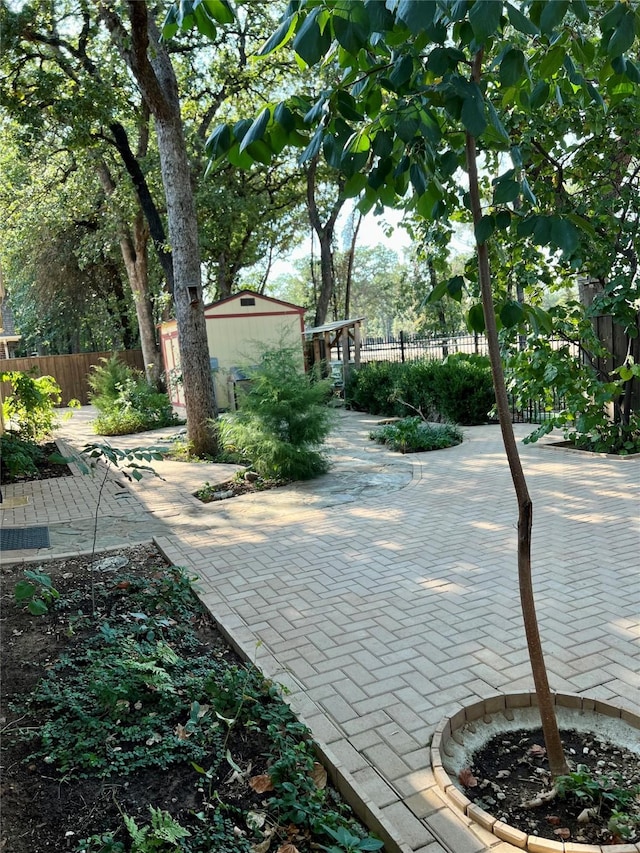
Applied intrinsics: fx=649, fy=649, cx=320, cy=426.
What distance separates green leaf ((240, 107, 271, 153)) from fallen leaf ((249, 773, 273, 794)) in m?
2.31

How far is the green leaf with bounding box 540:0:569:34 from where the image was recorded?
158cm

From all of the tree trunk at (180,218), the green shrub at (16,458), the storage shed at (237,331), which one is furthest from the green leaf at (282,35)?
the storage shed at (237,331)

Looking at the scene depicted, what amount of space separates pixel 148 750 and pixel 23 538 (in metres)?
4.51

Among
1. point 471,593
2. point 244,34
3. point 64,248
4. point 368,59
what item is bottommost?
point 471,593

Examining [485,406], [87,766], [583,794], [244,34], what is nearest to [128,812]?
[87,766]

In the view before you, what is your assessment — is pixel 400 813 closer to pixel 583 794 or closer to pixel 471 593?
pixel 583 794

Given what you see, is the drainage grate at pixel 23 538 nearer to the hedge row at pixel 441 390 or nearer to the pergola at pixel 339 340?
the hedge row at pixel 441 390

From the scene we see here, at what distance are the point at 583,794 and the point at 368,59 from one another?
106 inches

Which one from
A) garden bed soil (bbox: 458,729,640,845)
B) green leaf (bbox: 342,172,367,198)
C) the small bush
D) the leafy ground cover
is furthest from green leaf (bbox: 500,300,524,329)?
the small bush

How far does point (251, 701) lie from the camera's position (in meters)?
3.14

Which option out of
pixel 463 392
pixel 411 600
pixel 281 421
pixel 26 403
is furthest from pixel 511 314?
pixel 463 392

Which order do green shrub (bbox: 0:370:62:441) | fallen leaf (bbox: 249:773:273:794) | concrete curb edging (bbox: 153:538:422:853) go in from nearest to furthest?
concrete curb edging (bbox: 153:538:422:853)
fallen leaf (bbox: 249:773:273:794)
green shrub (bbox: 0:370:62:441)

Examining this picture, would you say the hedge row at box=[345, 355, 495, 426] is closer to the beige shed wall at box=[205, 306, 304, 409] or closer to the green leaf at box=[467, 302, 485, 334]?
the beige shed wall at box=[205, 306, 304, 409]

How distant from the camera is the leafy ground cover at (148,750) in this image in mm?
2264
